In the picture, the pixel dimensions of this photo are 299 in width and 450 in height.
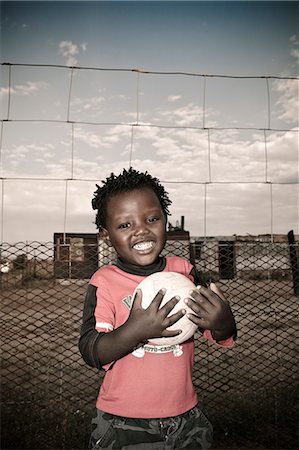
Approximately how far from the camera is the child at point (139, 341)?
1.37 m

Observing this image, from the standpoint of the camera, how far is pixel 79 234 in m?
19.6

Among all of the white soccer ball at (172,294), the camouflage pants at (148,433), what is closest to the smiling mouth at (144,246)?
the white soccer ball at (172,294)

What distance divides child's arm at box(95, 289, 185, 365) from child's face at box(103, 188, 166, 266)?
0.25 metres

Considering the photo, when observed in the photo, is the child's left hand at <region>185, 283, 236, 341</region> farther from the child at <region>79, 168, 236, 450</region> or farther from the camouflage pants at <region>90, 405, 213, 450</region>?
the camouflage pants at <region>90, 405, 213, 450</region>

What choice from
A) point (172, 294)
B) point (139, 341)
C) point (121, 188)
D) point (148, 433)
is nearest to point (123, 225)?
point (121, 188)

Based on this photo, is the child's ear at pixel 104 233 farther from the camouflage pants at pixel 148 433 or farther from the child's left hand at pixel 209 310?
the camouflage pants at pixel 148 433

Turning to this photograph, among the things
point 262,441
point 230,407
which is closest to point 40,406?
point 230,407

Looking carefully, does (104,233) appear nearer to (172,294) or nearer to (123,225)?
(123,225)

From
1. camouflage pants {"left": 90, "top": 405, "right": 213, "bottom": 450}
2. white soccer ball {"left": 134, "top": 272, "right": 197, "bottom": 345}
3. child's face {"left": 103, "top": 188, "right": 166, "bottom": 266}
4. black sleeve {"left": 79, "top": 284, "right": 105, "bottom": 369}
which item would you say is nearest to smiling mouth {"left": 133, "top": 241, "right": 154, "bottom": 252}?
child's face {"left": 103, "top": 188, "right": 166, "bottom": 266}

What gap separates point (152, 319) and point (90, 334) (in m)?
0.29

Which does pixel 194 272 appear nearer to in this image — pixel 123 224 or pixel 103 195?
pixel 123 224

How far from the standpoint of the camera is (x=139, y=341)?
4.35 ft

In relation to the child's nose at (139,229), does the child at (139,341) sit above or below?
below

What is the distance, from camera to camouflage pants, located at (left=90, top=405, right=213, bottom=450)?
1.43 meters
